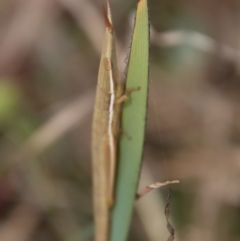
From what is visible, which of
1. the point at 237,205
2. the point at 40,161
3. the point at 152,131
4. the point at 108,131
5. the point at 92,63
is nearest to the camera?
the point at 108,131

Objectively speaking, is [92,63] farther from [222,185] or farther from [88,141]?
[222,185]

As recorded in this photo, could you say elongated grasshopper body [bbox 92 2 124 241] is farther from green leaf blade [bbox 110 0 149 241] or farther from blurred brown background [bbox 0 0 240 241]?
blurred brown background [bbox 0 0 240 241]

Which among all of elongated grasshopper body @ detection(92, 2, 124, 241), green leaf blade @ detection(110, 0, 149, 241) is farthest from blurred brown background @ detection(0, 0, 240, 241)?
green leaf blade @ detection(110, 0, 149, 241)

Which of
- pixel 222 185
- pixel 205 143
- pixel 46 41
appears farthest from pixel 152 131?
pixel 46 41

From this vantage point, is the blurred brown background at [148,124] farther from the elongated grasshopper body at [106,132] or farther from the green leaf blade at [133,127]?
the green leaf blade at [133,127]

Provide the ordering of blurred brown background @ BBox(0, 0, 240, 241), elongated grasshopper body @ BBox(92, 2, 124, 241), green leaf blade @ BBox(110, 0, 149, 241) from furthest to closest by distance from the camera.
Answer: blurred brown background @ BBox(0, 0, 240, 241)
elongated grasshopper body @ BBox(92, 2, 124, 241)
green leaf blade @ BBox(110, 0, 149, 241)

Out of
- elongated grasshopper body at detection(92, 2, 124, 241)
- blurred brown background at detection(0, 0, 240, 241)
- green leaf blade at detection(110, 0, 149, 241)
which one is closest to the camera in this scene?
green leaf blade at detection(110, 0, 149, 241)

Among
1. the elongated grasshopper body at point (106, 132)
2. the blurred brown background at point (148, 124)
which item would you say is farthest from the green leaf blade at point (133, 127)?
the blurred brown background at point (148, 124)

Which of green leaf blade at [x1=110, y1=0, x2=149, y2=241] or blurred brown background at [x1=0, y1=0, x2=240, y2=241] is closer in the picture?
green leaf blade at [x1=110, y1=0, x2=149, y2=241]
